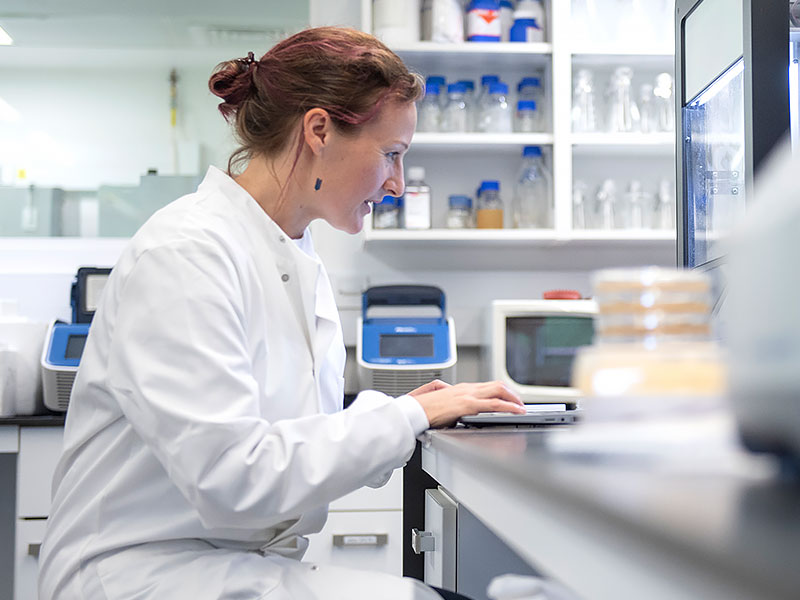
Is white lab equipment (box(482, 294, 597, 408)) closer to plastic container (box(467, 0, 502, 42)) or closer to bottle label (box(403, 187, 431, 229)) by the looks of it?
bottle label (box(403, 187, 431, 229))

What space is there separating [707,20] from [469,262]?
4.91 feet

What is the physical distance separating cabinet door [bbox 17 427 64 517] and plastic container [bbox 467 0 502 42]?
5.15 feet

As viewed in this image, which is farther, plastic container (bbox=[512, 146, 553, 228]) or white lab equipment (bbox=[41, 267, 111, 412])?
plastic container (bbox=[512, 146, 553, 228])

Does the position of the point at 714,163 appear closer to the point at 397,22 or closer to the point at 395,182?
the point at 395,182

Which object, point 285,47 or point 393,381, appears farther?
point 393,381

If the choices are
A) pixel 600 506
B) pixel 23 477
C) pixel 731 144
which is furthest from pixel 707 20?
pixel 23 477

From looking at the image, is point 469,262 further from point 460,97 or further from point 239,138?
point 239,138

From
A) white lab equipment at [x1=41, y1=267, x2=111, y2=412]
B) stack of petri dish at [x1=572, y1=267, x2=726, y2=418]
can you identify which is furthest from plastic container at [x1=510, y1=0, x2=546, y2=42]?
stack of petri dish at [x1=572, y1=267, x2=726, y2=418]

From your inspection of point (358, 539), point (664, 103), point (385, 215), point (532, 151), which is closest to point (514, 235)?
point (532, 151)

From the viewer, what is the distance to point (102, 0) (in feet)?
9.34

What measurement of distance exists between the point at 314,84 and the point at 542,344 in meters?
1.32

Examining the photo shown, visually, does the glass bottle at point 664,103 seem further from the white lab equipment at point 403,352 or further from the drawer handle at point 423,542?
the drawer handle at point 423,542

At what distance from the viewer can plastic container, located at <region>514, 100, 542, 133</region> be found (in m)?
2.61

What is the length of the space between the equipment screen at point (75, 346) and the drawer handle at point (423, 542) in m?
1.26
